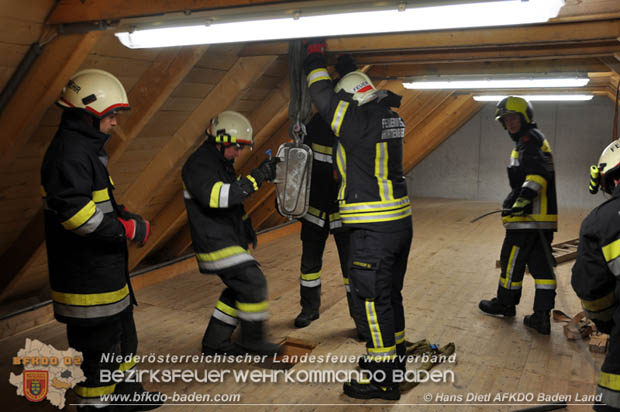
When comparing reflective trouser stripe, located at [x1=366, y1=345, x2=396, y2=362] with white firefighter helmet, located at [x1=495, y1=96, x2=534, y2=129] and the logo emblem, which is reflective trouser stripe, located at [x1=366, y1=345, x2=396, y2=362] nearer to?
the logo emblem

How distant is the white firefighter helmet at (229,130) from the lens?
10.2 feet

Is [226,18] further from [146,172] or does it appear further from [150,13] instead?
[146,172]

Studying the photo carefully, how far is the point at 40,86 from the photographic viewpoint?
2.63 metres

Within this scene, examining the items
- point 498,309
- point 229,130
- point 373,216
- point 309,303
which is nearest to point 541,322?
point 498,309

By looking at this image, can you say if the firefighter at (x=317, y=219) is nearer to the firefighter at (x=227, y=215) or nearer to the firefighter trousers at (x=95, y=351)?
the firefighter at (x=227, y=215)

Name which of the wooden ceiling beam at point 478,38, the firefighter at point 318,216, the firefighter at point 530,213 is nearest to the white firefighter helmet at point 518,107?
the firefighter at point 530,213

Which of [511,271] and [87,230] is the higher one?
[87,230]

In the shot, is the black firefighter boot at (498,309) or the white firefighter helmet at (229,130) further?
the black firefighter boot at (498,309)

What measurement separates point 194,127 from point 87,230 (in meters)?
1.63

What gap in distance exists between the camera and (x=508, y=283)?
12.9 feet

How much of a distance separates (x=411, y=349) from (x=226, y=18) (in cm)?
224

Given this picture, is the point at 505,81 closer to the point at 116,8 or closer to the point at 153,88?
the point at 153,88

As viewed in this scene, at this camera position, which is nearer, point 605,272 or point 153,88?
point 605,272

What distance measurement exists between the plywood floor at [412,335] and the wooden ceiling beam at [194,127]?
0.98 m
